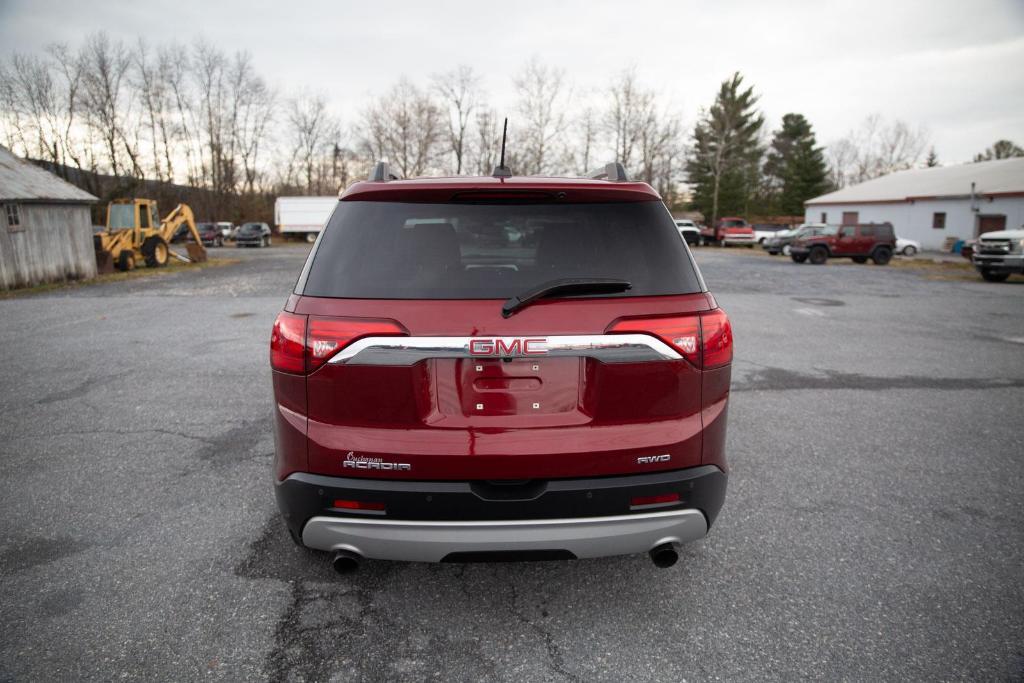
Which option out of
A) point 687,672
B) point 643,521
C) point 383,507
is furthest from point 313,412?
point 687,672

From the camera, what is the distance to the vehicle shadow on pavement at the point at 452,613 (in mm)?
2260

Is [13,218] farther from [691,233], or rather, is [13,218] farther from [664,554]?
[691,233]

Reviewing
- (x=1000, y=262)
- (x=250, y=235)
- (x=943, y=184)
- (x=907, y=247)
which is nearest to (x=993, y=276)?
(x=1000, y=262)

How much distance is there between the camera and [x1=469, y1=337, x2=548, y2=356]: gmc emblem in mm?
2100

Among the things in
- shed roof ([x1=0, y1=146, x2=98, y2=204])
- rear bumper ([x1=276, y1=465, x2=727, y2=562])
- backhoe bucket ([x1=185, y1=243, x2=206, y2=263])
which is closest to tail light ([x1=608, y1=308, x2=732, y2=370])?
rear bumper ([x1=276, y1=465, x2=727, y2=562])

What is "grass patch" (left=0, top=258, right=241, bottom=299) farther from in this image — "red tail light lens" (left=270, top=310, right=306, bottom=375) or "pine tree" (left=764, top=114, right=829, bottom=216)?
"pine tree" (left=764, top=114, right=829, bottom=216)

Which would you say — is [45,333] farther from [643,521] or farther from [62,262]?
[62,262]

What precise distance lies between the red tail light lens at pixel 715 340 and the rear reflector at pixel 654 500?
19.9 inches

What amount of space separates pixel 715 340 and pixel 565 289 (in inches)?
24.9

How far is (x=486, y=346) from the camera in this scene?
2.10 meters

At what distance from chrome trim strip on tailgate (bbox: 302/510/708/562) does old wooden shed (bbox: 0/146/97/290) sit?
19.7m

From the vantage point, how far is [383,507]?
7.12 ft

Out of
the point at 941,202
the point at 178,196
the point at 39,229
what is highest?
the point at 178,196

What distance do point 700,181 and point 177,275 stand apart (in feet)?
173
